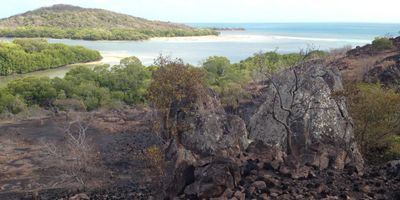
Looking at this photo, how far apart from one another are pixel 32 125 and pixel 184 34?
153253 mm

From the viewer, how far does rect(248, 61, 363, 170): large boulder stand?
17253 mm

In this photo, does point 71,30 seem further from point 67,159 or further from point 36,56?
point 67,159

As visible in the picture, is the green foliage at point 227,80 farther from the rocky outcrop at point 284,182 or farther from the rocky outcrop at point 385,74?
the rocky outcrop at point 284,182

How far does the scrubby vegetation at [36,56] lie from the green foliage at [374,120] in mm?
66968

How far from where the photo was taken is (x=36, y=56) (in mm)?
82562

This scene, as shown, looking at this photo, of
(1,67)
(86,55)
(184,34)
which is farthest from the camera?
(184,34)

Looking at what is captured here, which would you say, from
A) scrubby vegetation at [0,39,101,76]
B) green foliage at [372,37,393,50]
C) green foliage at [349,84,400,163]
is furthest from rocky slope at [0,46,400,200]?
scrubby vegetation at [0,39,101,76]

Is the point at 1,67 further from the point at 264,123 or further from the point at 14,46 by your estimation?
the point at 264,123

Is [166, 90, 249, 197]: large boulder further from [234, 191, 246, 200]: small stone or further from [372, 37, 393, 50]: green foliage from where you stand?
[372, 37, 393, 50]: green foliage

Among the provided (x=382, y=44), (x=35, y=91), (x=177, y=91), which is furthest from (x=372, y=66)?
(x=35, y=91)

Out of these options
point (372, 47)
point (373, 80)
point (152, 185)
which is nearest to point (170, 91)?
point (152, 185)

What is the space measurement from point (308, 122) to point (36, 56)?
71.5 metres

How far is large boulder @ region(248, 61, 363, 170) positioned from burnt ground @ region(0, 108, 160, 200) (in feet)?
16.6

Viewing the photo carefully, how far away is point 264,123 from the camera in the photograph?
2042 cm
